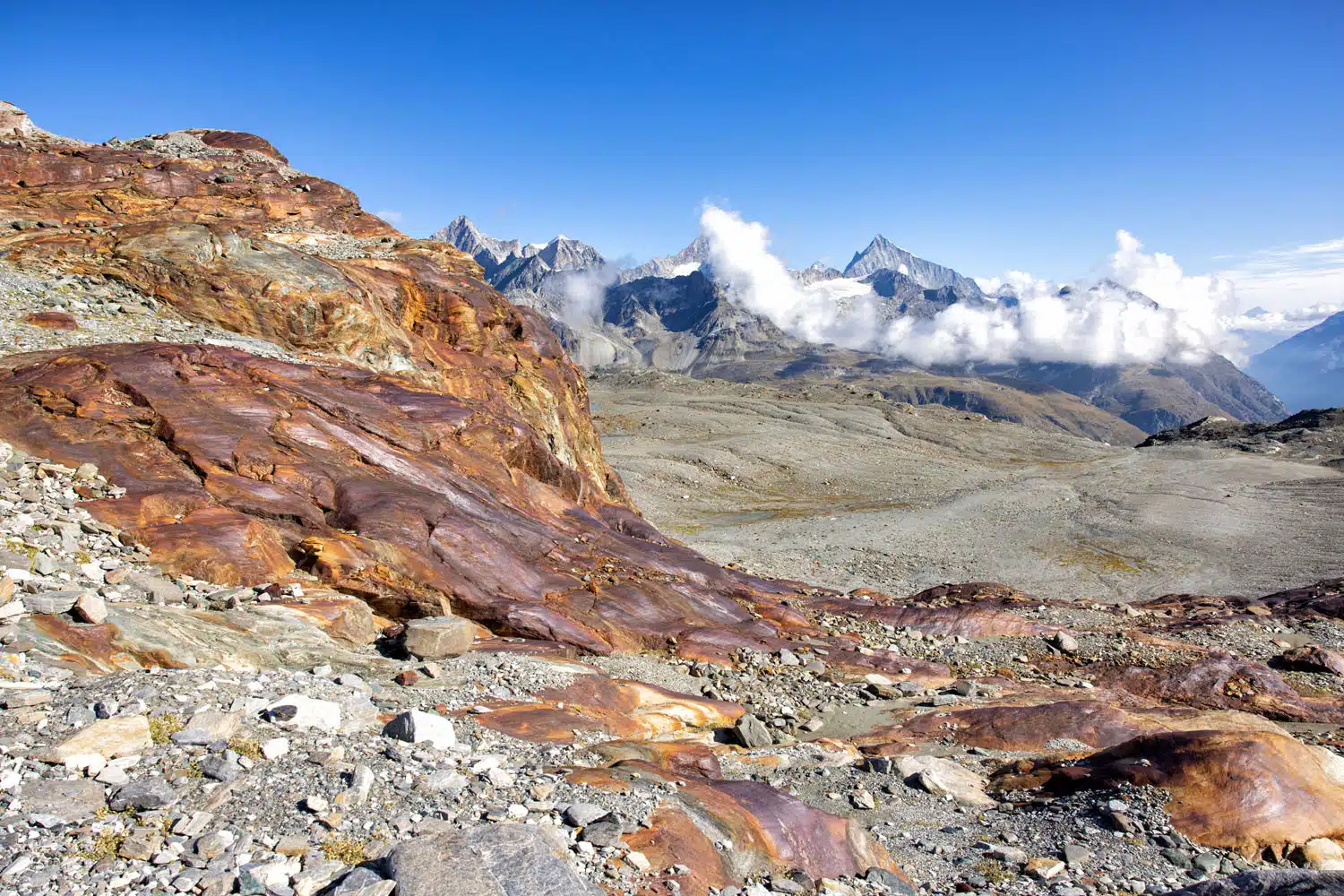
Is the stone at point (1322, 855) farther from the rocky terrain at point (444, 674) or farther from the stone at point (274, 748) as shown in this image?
the stone at point (274, 748)

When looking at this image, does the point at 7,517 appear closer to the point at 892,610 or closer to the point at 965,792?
the point at 965,792

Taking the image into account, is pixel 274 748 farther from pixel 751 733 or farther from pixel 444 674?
pixel 751 733

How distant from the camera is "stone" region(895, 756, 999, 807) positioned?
43.2 ft

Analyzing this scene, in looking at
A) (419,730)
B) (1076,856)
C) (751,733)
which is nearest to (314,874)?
(419,730)

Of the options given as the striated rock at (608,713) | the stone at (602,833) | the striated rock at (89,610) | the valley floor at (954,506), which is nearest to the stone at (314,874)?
the stone at (602,833)

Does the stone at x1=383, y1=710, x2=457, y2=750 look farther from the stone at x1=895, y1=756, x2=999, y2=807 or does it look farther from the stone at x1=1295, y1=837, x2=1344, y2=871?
the stone at x1=1295, y1=837, x2=1344, y2=871

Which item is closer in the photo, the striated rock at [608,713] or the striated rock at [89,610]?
the striated rock at [89,610]

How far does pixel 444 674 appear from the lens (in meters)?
14.4

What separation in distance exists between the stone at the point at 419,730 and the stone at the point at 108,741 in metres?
3.00

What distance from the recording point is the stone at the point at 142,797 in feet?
24.2

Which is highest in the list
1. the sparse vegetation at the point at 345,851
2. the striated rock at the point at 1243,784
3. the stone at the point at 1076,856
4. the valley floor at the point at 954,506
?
the sparse vegetation at the point at 345,851

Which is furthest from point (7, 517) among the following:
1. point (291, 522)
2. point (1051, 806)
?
point (1051, 806)

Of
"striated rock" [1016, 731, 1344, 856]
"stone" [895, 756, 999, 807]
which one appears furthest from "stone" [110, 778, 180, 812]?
"striated rock" [1016, 731, 1344, 856]

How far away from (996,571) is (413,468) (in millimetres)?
53758
